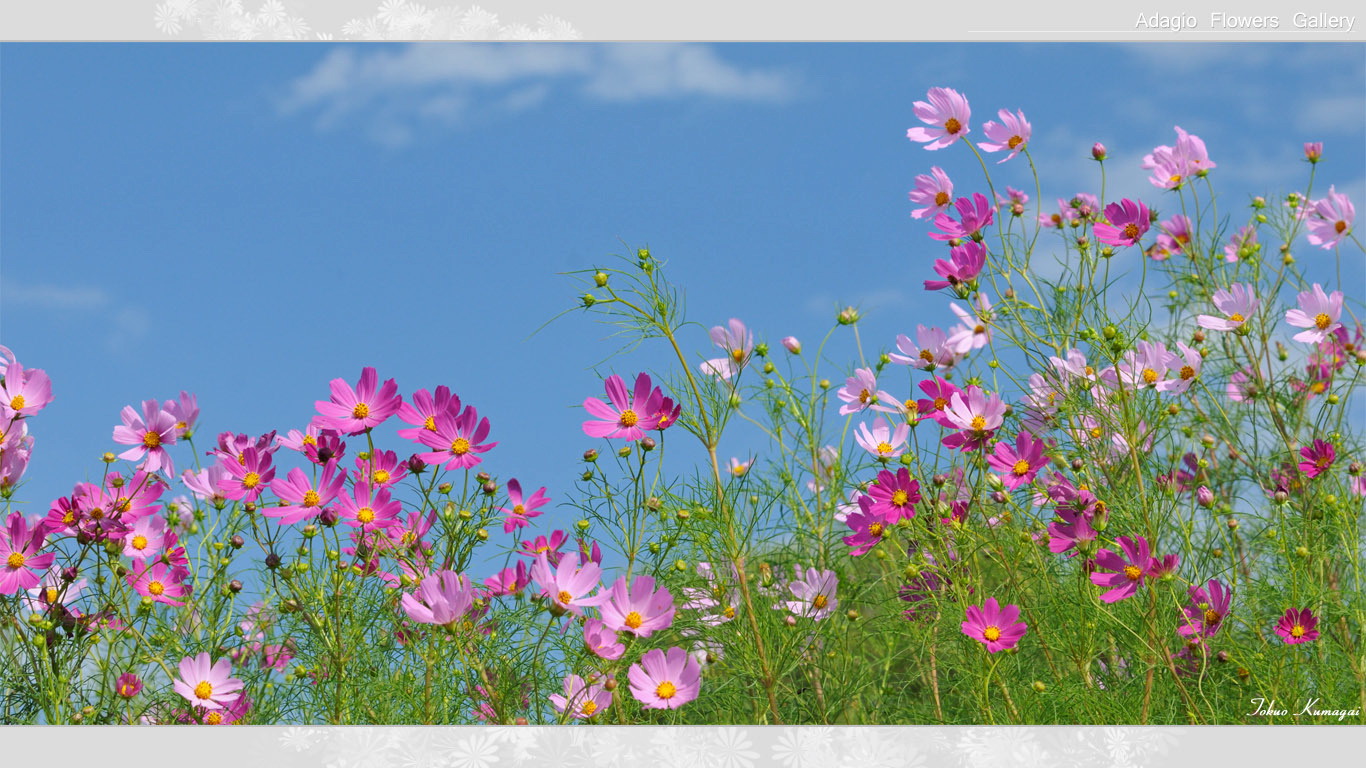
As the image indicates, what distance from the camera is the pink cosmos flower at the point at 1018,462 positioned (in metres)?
1.52

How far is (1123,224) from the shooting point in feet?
5.45

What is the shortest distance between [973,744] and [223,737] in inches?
36.9

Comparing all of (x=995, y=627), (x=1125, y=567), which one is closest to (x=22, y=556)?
(x=995, y=627)

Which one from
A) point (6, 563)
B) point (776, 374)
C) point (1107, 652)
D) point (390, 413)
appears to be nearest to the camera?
point (390, 413)

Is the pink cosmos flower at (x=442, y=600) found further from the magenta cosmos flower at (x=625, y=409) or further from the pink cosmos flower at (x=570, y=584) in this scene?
the magenta cosmos flower at (x=625, y=409)

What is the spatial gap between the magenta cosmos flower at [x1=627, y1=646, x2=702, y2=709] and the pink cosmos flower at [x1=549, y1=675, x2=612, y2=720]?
0.14 feet

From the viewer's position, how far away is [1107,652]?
1.75 m

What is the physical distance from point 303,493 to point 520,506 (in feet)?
0.92

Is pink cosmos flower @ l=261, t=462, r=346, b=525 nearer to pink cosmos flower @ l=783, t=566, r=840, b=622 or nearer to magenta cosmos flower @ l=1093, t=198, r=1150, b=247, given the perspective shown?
pink cosmos flower @ l=783, t=566, r=840, b=622

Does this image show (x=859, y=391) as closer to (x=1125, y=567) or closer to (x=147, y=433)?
(x=1125, y=567)

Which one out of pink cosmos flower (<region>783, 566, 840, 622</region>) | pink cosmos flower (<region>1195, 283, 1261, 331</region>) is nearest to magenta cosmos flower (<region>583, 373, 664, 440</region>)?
pink cosmos flower (<region>783, 566, 840, 622</region>)

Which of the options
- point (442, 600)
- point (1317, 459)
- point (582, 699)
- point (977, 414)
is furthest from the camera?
point (1317, 459)
